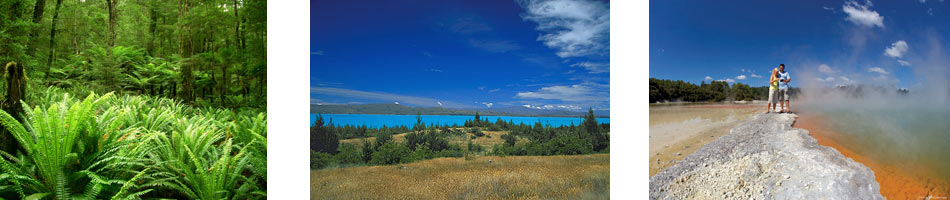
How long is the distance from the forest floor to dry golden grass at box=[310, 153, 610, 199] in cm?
39

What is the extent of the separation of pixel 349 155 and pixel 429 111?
0.73 metres

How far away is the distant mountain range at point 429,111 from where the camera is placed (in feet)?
9.69

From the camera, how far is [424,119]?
3.08 meters

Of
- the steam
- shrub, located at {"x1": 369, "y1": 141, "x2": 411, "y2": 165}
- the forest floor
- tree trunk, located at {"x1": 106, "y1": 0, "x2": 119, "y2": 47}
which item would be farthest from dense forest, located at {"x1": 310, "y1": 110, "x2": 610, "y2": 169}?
the steam

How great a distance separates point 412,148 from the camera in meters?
3.07

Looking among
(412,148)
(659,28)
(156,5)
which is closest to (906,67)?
(659,28)

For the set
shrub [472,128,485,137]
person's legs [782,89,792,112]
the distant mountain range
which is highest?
person's legs [782,89,792,112]

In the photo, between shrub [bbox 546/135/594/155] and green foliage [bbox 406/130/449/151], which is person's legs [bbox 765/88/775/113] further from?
green foliage [bbox 406/130/449/151]

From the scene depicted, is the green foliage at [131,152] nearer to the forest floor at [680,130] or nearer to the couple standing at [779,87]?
the forest floor at [680,130]

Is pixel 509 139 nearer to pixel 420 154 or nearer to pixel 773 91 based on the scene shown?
pixel 420 154

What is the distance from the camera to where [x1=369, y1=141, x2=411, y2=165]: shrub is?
3.01 meters

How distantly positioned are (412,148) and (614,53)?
5.69 ft

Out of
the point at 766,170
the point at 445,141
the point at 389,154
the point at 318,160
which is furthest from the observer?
the point at 445,141

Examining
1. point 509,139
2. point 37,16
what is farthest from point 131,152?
point 509,139
